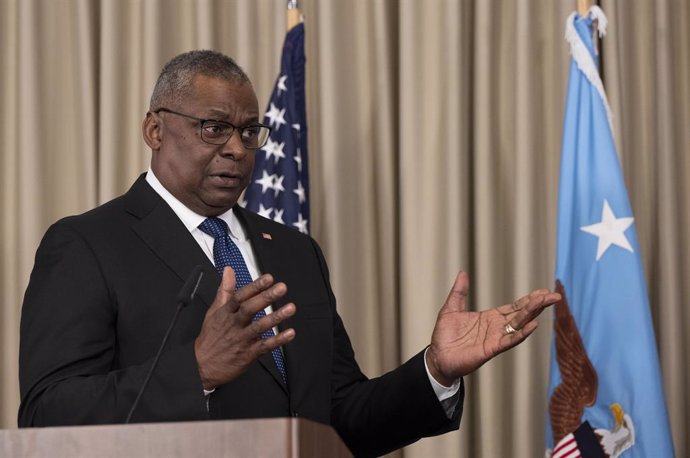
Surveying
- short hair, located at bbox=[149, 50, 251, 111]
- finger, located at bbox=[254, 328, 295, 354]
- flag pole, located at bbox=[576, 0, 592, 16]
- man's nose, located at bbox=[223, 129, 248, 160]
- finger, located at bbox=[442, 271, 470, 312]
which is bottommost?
finger, located at bbox=[254, 328, 295, 354]

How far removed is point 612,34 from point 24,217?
2.77 m

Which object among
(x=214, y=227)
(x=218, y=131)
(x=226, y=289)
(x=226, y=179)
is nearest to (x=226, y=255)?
(x=214, y=227)

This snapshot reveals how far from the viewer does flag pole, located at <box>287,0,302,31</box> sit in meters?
4.49

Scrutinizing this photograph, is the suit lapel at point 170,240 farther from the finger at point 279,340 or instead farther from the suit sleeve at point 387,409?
the finger at point 279,340

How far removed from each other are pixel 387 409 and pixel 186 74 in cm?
112

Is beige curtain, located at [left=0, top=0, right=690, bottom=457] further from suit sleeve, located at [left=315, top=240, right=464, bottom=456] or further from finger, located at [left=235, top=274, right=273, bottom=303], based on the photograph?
finger, located at [left=235, top=274, right=273, bottom=303]

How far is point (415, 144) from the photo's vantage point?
15.1 feet

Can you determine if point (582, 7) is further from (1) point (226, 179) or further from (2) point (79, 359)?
(2) point (79, 359)

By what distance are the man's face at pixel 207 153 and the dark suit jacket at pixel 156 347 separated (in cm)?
→ 9

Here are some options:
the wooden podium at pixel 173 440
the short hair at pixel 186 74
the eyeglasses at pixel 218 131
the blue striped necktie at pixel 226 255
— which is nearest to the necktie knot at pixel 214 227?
the blue striped necktie at pixel 226 255

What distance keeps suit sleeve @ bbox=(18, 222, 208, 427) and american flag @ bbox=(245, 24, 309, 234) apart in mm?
1576

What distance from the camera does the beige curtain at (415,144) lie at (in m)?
4.53

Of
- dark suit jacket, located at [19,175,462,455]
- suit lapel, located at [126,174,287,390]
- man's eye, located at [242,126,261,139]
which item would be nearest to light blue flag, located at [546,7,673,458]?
dark suit jacket, located at [19,175,462,455]

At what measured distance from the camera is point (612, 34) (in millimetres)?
4621
